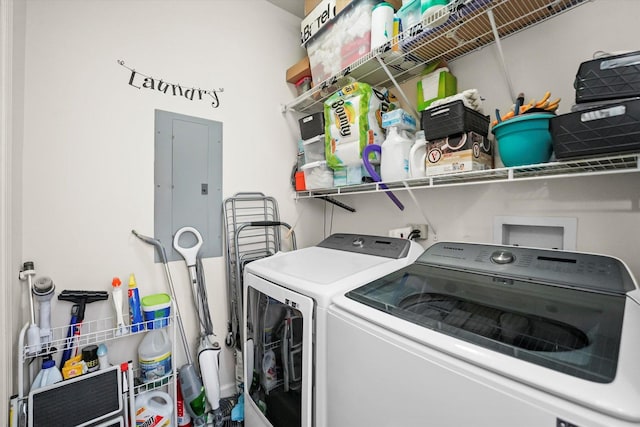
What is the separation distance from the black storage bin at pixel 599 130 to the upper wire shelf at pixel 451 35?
0.61 meters

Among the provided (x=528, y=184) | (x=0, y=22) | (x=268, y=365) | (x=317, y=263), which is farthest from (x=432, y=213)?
(x=0, y=22)

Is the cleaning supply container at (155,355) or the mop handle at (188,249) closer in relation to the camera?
the cleaning supply container at (155,355)

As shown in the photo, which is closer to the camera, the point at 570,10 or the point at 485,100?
the point at 570,10

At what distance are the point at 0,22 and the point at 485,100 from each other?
2.19 metres

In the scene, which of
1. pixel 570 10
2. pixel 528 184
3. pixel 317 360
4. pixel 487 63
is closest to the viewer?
pixel 317 360

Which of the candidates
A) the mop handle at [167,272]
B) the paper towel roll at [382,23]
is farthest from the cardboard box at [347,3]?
the mop handle at [167,272]

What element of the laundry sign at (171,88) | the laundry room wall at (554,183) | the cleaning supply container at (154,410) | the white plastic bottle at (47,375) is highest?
the laundry sign at (171,88)

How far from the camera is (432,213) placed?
5.53ft

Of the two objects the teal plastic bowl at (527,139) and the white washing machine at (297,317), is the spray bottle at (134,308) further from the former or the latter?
the teal plastic bowl at (527,139)

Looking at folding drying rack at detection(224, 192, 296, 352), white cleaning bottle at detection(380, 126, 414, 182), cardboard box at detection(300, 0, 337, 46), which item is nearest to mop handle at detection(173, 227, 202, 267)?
folding drying rack at detection(224, 192, 296, 352)

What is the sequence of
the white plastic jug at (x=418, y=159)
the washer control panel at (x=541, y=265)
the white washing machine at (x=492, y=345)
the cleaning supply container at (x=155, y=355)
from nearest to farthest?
the white washing machine at (x=492, y=345) < the washer control panel at (x=541, y=265) < the white plastic jug at (x=418, y=159) < the cleaning supply container at (x=155, y=355)

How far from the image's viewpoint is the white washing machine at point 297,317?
3.40 ft

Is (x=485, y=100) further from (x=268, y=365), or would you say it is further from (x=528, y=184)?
(x=268, y=365)

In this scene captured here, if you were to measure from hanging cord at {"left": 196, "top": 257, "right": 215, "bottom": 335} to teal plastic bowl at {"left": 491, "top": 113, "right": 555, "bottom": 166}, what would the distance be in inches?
72.5
